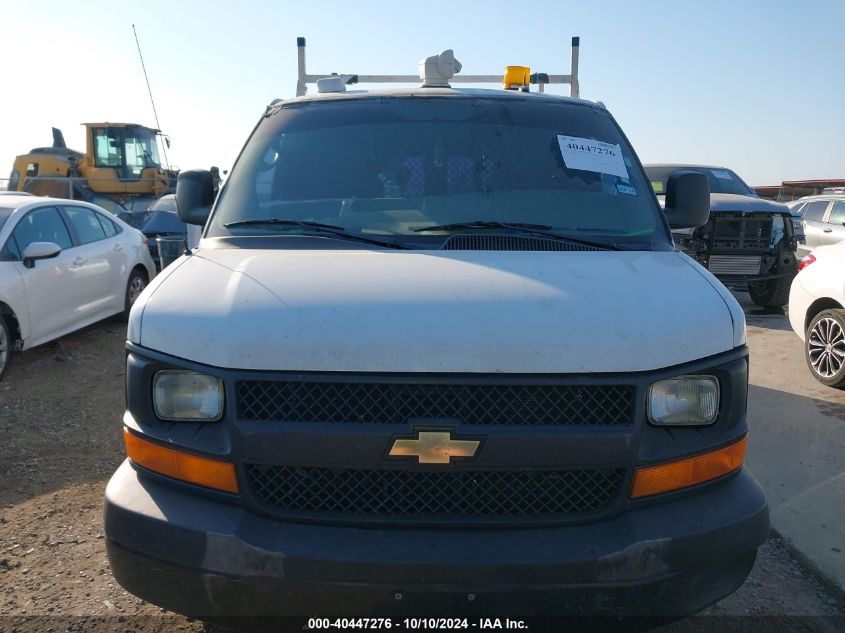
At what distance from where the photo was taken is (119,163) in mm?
23156

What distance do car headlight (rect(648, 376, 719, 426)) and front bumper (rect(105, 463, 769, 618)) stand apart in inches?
10.1

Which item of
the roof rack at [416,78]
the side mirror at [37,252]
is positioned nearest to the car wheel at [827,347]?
the roof rack at [416,78]

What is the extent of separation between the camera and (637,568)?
2094mm

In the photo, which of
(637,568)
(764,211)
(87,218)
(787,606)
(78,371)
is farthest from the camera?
(764,211)

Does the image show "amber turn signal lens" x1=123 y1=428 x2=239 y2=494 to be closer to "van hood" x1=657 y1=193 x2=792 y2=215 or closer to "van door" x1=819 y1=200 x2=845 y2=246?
"van hood" x1=657 y1=193 x2=792 y2=215

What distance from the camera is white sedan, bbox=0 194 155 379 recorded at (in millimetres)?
6777

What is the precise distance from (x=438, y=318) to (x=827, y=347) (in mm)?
5608

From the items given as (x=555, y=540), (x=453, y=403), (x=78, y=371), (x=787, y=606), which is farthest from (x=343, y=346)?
(x=78, y=371)

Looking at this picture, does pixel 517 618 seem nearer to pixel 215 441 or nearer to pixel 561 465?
pixel 561 465

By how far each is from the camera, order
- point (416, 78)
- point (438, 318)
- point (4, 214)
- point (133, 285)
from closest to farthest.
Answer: point (438, 318)
point (416, 78)
point (4, 214)
point (133, 285)

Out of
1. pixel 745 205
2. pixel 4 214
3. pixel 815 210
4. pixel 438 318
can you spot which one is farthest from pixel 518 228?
pixel 815 210

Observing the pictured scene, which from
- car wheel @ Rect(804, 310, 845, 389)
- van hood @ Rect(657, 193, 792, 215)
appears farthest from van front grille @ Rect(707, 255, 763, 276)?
car wheel @ Rect(804, 310, 845, 389)

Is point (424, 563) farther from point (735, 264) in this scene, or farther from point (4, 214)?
point (735, 264)

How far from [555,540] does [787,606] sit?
166cm
